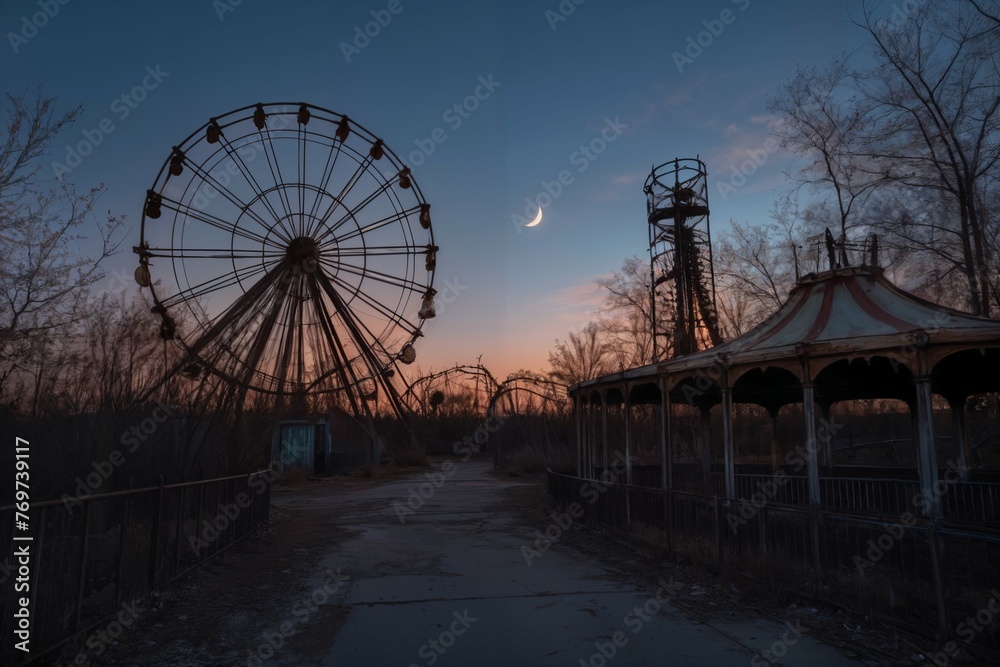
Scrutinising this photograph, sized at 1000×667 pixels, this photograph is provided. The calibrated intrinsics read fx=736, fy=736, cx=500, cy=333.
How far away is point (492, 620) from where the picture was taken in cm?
735

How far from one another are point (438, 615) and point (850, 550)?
4508 mm

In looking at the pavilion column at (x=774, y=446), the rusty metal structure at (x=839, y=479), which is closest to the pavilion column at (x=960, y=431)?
the rusty metal structure at (x=839, y=479)

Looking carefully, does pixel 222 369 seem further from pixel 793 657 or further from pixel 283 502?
pixel 793 657

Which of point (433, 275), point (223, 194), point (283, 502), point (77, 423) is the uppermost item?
point (223, 194)

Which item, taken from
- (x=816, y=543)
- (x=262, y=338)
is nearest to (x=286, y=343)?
(x=262, y=338)

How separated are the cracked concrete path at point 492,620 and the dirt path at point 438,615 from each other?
18 mm

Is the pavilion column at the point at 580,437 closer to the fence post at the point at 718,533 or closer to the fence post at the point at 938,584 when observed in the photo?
the fence post at the point at 718,533

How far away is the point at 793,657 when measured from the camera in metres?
6.18

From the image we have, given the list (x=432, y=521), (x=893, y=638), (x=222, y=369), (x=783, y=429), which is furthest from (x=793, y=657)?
(x=783, y=429)

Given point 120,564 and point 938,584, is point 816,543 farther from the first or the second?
point 120,564

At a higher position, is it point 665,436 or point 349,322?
point 349,322

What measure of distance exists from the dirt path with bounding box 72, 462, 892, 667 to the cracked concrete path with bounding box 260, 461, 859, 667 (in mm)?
18

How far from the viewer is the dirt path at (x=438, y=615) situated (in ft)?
20.5

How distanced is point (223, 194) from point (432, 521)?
10352mm
